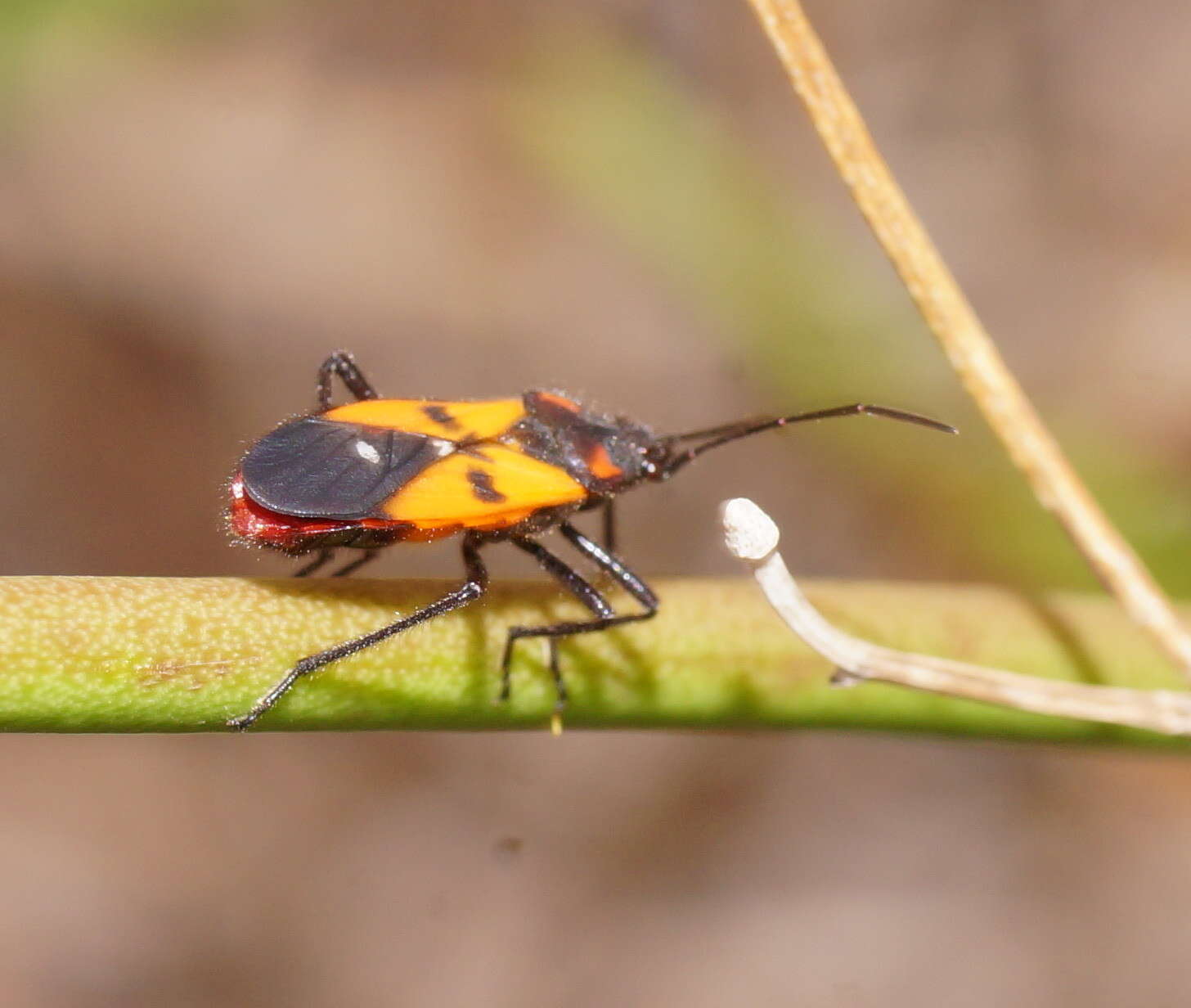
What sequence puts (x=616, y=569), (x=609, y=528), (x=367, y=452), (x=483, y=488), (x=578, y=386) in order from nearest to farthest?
1. (x=616, y=569)
2. (x=367, y=452)
3. (x=483, y=488)
4. (x=609, y=528)
5. (x=578, y=386)

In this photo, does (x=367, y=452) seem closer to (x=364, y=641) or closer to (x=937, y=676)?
(x=364, y=641)

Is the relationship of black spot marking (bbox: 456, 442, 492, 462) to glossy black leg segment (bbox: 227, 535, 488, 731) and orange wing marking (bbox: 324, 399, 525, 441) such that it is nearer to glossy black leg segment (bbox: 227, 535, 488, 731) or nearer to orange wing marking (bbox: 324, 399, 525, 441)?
orange wing marking (bbox: 324, 399, 525, 441)

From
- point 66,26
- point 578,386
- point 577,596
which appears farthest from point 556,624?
point 578,386

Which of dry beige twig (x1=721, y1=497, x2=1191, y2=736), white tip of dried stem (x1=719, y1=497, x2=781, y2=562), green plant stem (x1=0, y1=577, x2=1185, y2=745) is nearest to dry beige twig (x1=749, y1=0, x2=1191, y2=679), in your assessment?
dry beige twig (x1=721, y1=497, x2=1191, y2=736)

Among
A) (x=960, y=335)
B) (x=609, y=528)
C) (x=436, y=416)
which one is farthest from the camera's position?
(x=609, y=528)

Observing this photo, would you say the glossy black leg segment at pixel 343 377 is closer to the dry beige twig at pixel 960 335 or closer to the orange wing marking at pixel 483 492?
the orange wing marking at pixel 483 492

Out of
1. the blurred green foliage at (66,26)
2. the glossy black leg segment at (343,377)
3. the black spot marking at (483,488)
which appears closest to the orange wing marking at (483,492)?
the black spot marking at (483,488)

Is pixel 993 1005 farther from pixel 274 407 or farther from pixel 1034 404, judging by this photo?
pixel 274 407

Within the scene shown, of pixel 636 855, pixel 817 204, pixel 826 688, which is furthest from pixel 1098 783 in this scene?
pixel 826 688
